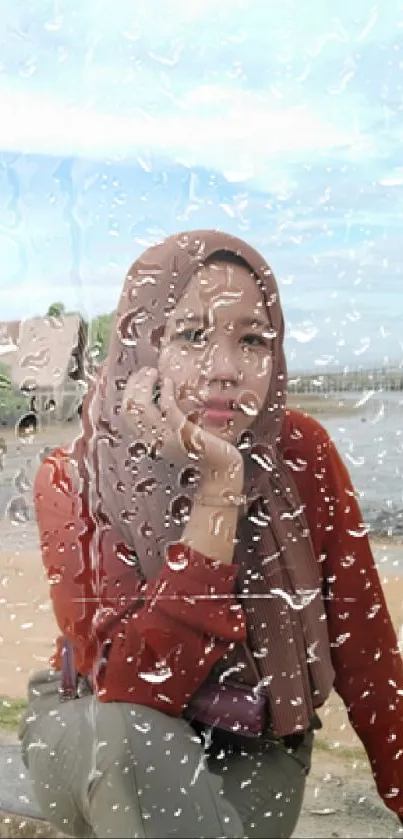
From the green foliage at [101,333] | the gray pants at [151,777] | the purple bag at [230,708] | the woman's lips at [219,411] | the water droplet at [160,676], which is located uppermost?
the green foliage at [101,333]

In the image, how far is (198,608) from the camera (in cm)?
77

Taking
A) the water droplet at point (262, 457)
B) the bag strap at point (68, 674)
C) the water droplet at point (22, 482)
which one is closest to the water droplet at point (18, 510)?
the water droplet at point (22, 482)

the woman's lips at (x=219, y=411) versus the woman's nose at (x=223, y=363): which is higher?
the woman's nose at (x=223, y=363)

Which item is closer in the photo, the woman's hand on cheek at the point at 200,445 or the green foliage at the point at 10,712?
the woman's hand on cheek at the point at 200,445

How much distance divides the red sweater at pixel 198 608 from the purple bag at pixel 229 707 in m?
0.01

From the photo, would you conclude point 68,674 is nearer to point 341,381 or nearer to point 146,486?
point 146,486

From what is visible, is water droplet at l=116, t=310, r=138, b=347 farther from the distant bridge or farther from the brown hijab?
the distant bridge

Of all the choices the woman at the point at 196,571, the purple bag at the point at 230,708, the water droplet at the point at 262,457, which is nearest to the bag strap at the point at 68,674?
the woman at the point at 196,571

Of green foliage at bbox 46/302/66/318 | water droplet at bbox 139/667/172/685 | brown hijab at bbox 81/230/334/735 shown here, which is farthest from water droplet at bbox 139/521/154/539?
green foliage at bbox 46/302/66/318

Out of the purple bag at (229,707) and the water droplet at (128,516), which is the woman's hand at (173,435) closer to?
the water droplet at (128,516)

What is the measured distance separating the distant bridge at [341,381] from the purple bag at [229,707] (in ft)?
0.82

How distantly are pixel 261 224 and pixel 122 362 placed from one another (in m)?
0.16

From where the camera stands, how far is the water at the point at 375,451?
83cm

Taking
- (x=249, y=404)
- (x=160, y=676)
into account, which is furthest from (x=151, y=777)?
(x=249, y=404)
